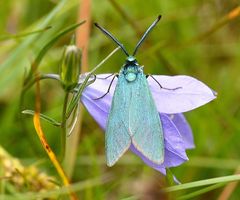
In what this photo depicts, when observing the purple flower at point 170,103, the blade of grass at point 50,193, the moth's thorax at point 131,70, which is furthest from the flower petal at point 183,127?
the blade of grass at point 50,193

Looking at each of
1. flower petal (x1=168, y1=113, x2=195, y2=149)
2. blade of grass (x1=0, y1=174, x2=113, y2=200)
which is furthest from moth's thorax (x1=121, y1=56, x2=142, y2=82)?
blade of grass (x1=0, y1=174, x2=113, y2=200)

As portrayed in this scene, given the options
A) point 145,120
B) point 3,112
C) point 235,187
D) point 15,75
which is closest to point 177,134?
point 145,120

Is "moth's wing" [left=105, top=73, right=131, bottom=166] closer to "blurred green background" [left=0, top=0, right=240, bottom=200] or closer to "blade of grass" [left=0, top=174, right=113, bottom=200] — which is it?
"blade of grass" [left=0, top=174, right=113, bottom=200]

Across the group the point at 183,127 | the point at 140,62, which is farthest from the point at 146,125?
the point at 140,62

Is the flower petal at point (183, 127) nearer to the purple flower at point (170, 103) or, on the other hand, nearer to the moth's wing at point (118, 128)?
the purple flower at point (170, 103)

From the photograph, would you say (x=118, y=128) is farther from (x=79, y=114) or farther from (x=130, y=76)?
(x=79, y=114)

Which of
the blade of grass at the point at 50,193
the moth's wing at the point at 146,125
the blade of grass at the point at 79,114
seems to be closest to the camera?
the moth's wing at the point at 146,125

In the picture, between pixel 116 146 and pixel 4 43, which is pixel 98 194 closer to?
pixel 116 146
